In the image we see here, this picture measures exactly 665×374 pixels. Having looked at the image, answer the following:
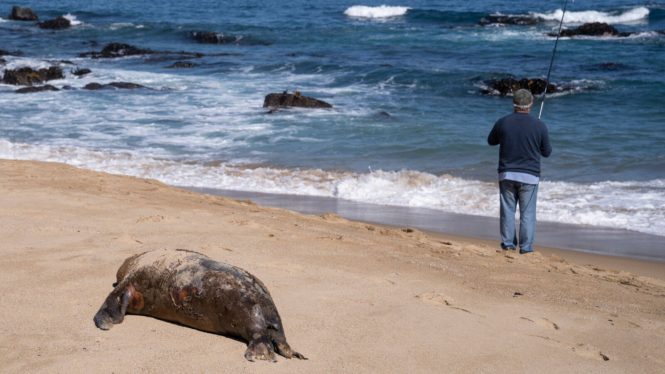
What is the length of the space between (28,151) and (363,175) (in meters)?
5.40

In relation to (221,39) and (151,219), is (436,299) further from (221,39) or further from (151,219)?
(221,39)

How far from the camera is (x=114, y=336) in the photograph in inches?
183

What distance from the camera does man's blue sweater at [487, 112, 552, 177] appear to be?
23.9ft

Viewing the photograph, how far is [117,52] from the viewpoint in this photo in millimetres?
28219

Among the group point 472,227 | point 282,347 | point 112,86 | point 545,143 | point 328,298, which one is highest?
point 545,143

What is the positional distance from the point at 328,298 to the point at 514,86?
15274mm

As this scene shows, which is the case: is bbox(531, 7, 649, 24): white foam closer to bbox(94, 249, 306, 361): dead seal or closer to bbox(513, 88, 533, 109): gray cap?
bbox(513, 88, 533, 109): gray cap

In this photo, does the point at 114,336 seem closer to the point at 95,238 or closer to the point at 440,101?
the point at 95,238

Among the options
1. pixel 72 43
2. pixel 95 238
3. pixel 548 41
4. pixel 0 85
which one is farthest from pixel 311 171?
pixel 72 43

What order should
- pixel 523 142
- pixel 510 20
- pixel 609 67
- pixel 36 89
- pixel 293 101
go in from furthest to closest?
pixel 510 20
pixel 609 67
pixel 36 89
pixel 293 101
pixel 523 142

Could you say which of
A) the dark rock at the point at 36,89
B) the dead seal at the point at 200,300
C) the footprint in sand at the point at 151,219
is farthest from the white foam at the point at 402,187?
the dark rock at the point at 36,89

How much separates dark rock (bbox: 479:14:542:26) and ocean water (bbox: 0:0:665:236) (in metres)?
0.38

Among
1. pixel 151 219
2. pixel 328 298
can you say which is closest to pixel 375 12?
pixel 151 219

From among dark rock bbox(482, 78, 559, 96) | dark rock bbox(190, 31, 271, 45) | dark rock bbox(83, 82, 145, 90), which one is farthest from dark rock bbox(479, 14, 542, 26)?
dark rock bbox(83, 82, 145, 90)
